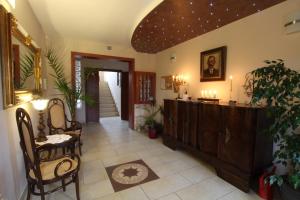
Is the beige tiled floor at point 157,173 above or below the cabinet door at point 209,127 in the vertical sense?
below

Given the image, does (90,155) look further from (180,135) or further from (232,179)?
(232,179)

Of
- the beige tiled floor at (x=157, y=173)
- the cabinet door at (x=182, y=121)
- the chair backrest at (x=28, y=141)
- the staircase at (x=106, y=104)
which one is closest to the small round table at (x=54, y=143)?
the chair backrest at (x=28, y=141)

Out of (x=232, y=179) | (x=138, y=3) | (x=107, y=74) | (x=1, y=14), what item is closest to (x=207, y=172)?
(x=232, y=179)

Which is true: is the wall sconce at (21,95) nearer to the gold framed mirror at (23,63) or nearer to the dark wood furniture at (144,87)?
the gold framed mirror at (23,63)

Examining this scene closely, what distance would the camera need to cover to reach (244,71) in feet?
8.95

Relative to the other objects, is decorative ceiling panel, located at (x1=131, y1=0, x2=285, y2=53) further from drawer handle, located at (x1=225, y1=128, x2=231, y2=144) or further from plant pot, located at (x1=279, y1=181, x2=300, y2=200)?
plant pot, located at (x1=279, y1=181, x2=300, y2=200)

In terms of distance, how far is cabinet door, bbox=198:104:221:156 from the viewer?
103 inches

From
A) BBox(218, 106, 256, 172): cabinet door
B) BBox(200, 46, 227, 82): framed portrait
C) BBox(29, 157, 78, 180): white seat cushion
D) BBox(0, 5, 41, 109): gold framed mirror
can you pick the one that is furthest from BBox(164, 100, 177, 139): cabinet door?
BBox(0, 5, 41, 109): gold framed mirror

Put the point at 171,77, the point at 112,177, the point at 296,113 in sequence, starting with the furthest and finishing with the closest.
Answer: the point at 171,77, the point at 112,177, the point at 296,113

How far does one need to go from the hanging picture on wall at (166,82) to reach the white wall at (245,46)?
699mm

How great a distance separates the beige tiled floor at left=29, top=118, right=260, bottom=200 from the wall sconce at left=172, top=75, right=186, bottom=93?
1.57 meters

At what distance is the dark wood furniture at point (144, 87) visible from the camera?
5.18 meters

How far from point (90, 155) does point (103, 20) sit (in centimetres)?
275

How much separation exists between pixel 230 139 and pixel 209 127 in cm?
43
